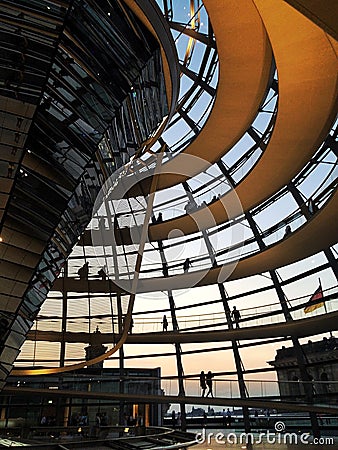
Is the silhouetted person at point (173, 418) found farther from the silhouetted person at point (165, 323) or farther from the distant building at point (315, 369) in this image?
the distant building at point (315, 369)

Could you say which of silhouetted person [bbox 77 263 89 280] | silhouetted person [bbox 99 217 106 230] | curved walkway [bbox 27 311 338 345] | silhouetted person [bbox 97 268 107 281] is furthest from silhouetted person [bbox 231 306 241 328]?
silhouetted person [bbox 99 217 106 230]

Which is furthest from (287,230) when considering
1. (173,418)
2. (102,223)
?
(173,418)

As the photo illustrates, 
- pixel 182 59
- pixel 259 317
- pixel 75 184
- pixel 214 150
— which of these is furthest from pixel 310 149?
pixel 75 184

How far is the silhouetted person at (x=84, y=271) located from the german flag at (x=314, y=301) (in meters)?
12.8

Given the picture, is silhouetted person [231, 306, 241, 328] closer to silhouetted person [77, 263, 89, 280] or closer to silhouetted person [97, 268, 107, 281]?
silhouetted person [77, 263, 89, 280]

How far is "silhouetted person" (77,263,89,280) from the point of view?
15520 mm

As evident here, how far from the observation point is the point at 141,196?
67.0 ft

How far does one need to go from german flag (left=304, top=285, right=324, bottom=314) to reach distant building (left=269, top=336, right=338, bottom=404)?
2.42 m

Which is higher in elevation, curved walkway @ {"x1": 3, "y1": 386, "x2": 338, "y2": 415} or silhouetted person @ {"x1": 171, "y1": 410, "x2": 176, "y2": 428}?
curved walkway @ {"x1": 3, "y1": 386, "x2": 338, "y2": 415}

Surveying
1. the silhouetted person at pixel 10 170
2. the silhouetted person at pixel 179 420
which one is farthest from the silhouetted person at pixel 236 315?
the silhouetted person at pixel 10 170

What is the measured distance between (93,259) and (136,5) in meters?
9.54

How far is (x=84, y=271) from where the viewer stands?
16.1 meters

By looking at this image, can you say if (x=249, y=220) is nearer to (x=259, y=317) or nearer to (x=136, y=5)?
(x=259, y=317)

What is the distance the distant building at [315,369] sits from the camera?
20.8 meters
